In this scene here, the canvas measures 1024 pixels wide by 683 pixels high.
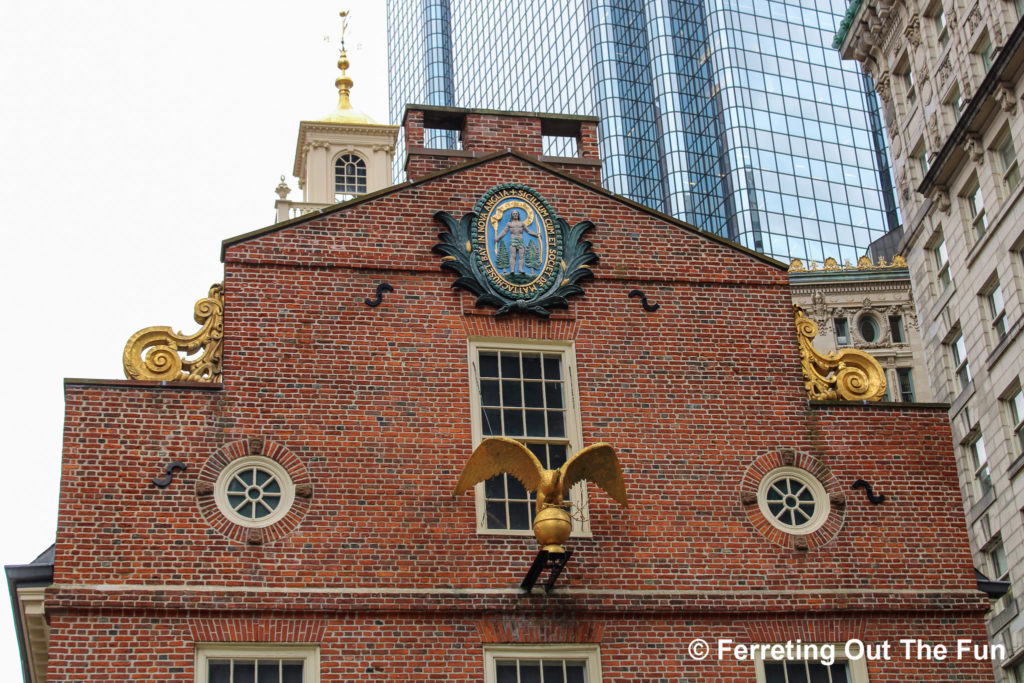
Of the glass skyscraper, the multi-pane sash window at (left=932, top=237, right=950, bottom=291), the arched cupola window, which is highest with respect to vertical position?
the glass skyscraper

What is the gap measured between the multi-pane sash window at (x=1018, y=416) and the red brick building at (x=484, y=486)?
21.1 meters

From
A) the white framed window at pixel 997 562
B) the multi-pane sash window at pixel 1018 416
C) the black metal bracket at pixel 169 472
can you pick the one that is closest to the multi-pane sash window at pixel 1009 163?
the multi-pane sash window at pixel 1018 416

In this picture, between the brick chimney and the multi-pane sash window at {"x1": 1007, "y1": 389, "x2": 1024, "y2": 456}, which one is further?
the multi-pane sash window at {"x1": 1007, "y1": 389, "x2": 1024, "y2": 456}

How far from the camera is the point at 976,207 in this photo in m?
42.5

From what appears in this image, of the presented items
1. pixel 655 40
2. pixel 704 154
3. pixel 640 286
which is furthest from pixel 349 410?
pixel 655 40

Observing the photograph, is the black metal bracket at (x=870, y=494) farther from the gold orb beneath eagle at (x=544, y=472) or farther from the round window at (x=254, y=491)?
the round window at (x=254, y=491)

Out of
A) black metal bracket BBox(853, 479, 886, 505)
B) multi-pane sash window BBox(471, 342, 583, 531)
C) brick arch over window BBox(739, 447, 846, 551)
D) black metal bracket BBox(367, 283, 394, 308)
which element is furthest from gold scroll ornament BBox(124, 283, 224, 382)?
black metal bracket BBox(853, 479, 886, 505)

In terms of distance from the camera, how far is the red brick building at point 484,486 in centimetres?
1666

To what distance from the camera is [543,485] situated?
16.9m

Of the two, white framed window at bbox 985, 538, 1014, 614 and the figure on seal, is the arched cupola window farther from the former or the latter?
the figure on seal

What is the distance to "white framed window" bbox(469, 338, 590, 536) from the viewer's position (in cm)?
1788

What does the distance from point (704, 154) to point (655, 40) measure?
11868mm

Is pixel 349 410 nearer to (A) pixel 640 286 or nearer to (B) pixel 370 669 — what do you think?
(B) pixel 370 669

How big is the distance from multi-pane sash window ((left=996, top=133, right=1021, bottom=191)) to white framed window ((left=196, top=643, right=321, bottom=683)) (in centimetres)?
2884
